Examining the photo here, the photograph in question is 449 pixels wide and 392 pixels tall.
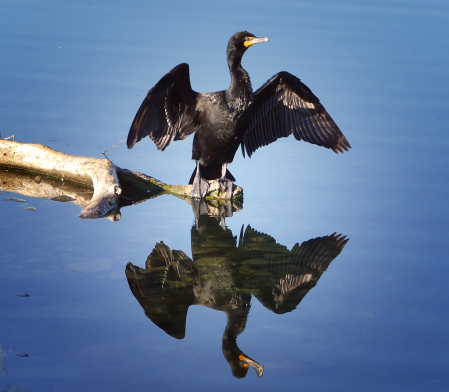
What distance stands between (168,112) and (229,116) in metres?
A: 0.59

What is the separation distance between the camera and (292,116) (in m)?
5.89

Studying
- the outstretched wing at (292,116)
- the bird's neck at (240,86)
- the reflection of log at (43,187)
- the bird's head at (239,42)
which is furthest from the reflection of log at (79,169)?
the bird's head at (239,42)

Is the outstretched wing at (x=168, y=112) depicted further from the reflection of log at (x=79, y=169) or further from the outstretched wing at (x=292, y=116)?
the outstretched wing at (x=292, y=116)

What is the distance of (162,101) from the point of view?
17.5ft

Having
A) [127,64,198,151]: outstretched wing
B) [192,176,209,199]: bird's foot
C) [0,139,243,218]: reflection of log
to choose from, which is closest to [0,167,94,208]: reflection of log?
[0,139,243,218]: reflection of log

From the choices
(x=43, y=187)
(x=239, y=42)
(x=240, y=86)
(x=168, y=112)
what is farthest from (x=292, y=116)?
(x=43, y=187)

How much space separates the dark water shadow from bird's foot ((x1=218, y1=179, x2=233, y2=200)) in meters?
0.61

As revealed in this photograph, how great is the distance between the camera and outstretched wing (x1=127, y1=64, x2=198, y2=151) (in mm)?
5094

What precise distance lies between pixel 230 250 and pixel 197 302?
88cm

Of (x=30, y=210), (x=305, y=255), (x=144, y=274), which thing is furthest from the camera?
(x=30, y=210)

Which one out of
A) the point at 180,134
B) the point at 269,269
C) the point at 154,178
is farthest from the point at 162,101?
the point at 269,269

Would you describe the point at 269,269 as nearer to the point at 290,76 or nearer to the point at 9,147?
the point at 290,76

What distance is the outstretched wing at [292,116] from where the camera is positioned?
5.68 meters

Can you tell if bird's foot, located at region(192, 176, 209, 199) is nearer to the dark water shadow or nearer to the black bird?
the black bird
